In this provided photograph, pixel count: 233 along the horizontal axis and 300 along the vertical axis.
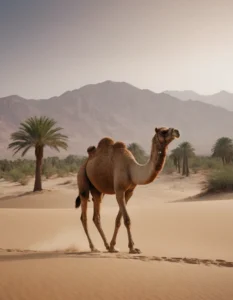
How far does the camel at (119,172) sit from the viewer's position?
24.8 feet

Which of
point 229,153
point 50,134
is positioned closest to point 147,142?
point 229,153

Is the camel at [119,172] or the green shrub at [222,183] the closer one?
the camel at [119,172]

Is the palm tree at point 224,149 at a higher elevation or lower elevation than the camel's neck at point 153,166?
higher

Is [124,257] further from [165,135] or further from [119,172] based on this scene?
[165,135]

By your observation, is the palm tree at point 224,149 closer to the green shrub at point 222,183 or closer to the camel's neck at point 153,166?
the green shrub at point 222,183

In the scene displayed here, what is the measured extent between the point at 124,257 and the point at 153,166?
5.91 feet

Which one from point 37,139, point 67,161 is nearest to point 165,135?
point 37,139

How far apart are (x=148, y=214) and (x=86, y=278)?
992 centimetres

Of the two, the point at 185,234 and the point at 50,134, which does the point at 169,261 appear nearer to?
Result: the point at 185,234

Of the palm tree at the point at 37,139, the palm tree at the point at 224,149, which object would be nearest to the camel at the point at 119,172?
the palm tree at the point at 37,139

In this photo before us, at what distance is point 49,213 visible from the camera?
1666 cm

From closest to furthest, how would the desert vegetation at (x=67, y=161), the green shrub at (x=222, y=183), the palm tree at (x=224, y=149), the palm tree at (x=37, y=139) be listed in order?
the green shrub at (x=222, y=183) < the desert vegetation at (x=67, y=161) < the palm tree at (x=37, y=139) < the palm tree at (x=224, y=149)

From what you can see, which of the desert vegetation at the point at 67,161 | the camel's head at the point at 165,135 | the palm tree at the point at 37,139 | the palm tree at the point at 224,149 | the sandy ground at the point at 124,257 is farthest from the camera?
the palm tree at the point at 224,149

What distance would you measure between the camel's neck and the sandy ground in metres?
1.55
